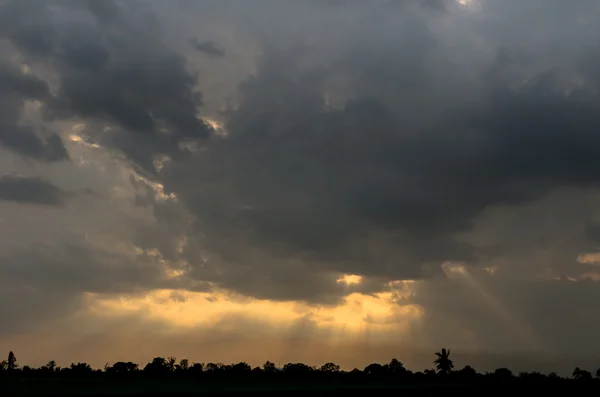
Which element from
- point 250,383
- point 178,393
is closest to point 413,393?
point 178,393

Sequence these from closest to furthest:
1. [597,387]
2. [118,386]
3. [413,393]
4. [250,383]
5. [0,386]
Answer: [413,393] → [597,387] → [0,386] → [118,386] → [250,383]

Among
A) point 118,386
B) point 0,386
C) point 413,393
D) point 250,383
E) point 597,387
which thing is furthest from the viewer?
point 250,383

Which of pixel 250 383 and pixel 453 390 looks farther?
pixel 250 383

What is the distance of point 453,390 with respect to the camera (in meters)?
136

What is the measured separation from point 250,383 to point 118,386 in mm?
45091

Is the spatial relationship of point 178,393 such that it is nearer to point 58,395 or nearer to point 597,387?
point 58,395

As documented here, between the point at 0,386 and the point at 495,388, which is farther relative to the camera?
the point at 0,386

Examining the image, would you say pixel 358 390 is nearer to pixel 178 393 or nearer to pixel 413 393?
pixel 413 393

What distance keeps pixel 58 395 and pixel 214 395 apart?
35.9m

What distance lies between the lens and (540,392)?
137750 millimetres

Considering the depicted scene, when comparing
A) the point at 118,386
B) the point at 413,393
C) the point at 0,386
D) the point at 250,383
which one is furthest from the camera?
the point at 250,383

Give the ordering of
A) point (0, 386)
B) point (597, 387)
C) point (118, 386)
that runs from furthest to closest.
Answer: point (118, 386) → point (0, 386) → point (597, 387)

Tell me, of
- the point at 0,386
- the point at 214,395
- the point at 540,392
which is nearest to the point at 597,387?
the point at 540,392

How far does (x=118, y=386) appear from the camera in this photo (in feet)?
553
